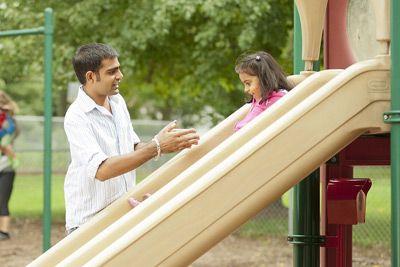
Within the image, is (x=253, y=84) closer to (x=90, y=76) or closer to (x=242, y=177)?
(x=90, y=76)

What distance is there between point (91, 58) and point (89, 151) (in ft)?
1.64

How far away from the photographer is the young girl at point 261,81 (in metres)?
3.61

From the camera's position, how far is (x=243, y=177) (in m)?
2.79

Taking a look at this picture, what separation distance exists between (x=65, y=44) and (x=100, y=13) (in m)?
0.68

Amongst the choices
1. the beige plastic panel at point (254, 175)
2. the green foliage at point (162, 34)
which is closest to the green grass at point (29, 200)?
the green foliage at point (162, 34)

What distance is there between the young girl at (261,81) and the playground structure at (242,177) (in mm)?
314

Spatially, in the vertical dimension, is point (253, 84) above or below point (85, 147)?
above

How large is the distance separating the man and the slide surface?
223 mm

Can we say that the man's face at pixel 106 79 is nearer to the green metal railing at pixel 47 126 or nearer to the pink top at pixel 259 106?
the pink top at pixel 259 106

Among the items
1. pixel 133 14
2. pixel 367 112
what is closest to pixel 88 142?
pixel 367 112

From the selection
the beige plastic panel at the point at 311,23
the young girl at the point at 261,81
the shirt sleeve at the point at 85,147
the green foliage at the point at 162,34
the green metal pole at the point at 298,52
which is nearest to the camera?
the shirt sleeve at the point at 85,147

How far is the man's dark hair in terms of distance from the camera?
3436 mm

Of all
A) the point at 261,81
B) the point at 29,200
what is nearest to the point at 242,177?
the point at 261,81

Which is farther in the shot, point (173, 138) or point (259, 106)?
point (259, 106)
